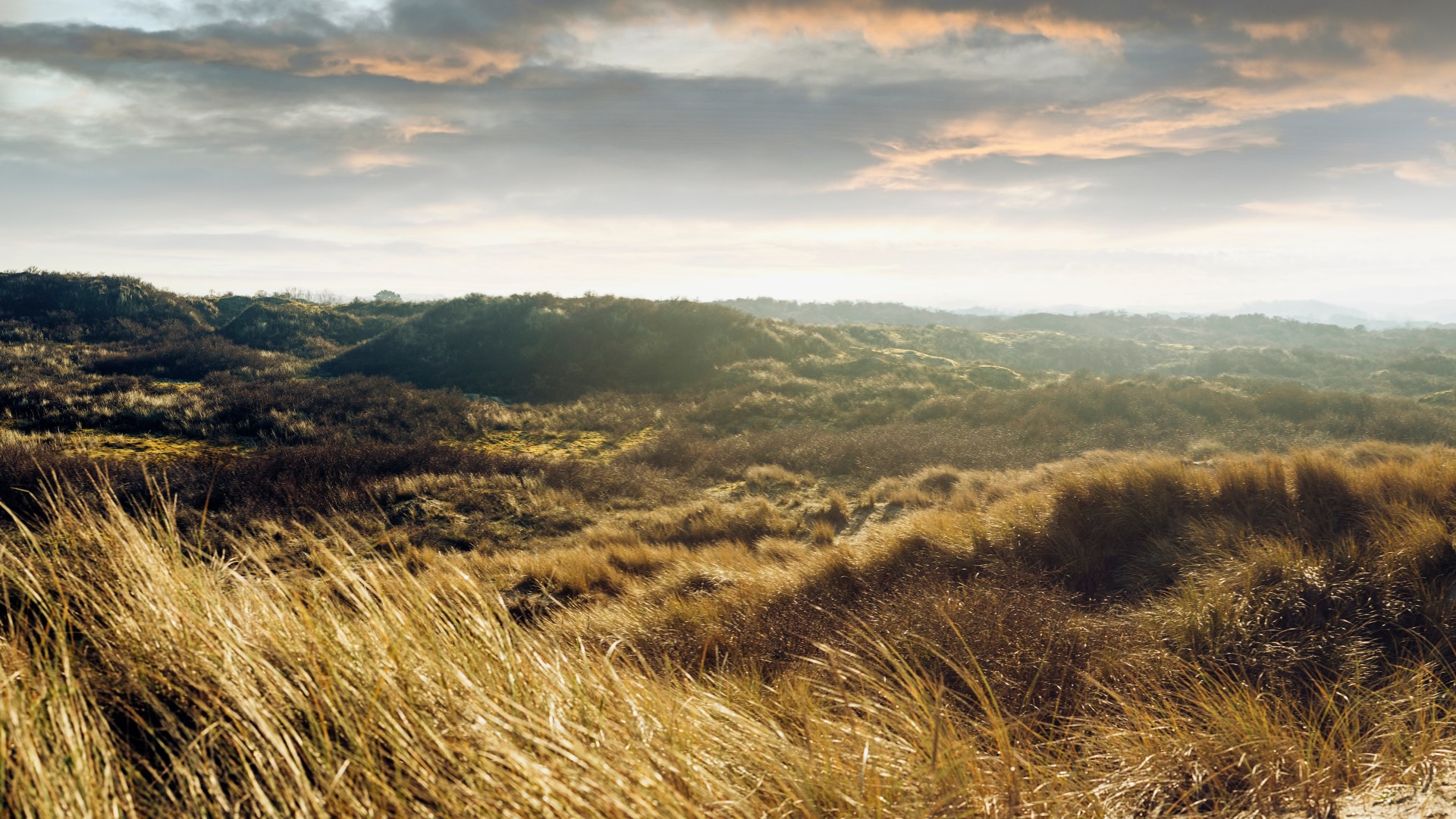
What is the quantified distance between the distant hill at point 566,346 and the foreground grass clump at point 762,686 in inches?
890

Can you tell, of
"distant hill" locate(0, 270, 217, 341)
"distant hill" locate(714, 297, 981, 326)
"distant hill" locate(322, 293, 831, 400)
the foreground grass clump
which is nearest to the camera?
the foreground grass clump

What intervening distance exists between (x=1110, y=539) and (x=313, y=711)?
580 cm

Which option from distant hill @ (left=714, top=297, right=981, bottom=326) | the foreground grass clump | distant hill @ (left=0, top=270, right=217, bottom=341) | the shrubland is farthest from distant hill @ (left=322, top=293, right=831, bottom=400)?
distant hill @ (left=714, top=297, right=981, bottom=326)

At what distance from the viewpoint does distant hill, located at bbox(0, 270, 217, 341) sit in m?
31.8

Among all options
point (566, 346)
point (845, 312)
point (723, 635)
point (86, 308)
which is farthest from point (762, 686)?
point (845, 312)

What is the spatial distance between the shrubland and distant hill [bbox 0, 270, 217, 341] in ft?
78.0

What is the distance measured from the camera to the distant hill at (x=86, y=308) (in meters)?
31.8

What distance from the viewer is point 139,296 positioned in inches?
1499

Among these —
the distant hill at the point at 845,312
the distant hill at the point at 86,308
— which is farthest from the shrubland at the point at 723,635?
the distant hill at the point at 845,312

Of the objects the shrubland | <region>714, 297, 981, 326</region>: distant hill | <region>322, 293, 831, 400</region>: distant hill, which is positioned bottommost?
the shrubland

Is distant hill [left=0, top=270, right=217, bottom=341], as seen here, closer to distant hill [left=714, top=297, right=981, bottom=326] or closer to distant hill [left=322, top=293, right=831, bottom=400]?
distant hill [left=322, top=293, right=831, bottom=400]

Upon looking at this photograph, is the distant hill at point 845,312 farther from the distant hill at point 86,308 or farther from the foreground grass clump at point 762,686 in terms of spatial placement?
the foreground grass clump at point 762,686

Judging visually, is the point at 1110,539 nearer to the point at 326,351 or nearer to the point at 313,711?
the point at 313,711

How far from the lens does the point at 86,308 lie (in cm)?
3534
